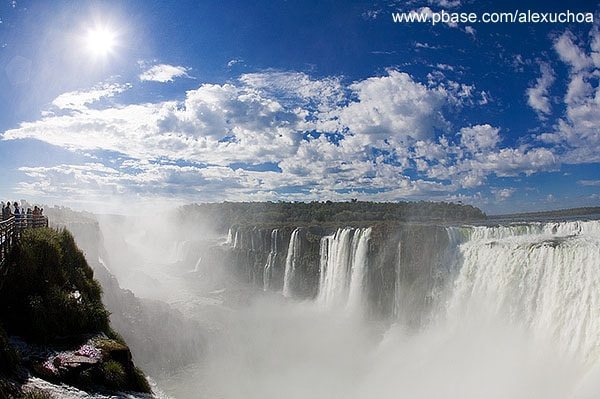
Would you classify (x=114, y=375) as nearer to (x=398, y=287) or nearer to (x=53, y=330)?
(x=53, y=330)

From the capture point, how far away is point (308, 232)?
39.9m

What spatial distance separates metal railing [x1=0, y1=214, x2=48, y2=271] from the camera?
9.39 m

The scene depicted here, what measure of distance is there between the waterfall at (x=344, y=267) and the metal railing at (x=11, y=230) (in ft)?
73.5

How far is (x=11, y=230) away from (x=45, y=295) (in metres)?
2.77

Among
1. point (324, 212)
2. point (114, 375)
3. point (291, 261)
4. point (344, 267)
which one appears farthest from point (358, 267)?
point (324, 212)

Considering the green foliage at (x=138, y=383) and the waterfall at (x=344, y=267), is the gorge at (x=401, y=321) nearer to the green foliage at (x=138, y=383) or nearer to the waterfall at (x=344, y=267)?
the waterfall at (x=344, y=267)

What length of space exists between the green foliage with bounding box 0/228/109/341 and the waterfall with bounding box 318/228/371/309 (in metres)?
22.7

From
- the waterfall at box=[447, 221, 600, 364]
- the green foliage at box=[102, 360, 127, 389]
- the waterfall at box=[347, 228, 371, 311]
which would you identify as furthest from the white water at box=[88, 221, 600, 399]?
the green foliage at box=[102, 360, 127, 389]

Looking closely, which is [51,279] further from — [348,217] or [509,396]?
[348,217]

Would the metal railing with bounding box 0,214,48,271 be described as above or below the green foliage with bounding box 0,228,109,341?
above

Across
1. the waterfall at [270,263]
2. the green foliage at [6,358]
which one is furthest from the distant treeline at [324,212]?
the green foliage at [6,358]

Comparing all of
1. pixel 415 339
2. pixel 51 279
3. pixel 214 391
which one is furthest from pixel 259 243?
pixel 51 279

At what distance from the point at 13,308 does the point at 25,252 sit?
5.40 ft

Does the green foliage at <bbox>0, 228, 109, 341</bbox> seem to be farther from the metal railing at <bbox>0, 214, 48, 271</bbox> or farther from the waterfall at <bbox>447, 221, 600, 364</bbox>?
the waterfall at <bbox>447, 221, 600, 364</bbox>
